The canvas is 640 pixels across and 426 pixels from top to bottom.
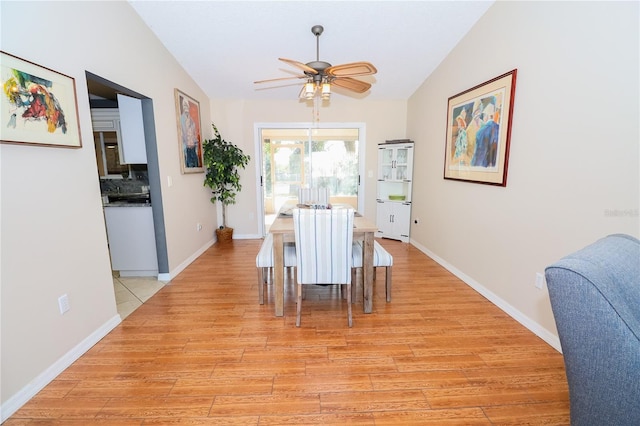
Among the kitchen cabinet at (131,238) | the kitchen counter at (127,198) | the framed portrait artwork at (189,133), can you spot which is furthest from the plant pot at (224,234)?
the kitchen cabinet at (131,238)

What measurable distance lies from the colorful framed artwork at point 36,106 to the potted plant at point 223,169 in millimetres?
2390

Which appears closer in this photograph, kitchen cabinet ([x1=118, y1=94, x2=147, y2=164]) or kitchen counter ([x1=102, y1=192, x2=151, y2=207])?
kitchen cabinet ([x1=118, y1=94, x2=147, y2=164])

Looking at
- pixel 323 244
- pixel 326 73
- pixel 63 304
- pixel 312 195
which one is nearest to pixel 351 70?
pixel 326 73

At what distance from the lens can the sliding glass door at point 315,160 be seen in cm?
511

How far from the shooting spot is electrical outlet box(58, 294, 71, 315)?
1.81 metres

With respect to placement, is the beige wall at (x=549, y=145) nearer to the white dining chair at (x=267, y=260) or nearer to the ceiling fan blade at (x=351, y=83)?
the ceiling fan blade at (x=351, y=83)

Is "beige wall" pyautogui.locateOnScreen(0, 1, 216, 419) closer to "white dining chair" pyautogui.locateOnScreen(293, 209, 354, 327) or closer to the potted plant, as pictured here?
"white dining chair" pyautogui.locateOnScreen(293, 209, 354, 327)

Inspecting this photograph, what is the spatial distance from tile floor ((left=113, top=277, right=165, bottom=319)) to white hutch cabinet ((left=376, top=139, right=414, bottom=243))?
3523 mm

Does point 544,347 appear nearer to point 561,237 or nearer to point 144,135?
point 561,237

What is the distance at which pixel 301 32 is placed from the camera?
9.90 feet

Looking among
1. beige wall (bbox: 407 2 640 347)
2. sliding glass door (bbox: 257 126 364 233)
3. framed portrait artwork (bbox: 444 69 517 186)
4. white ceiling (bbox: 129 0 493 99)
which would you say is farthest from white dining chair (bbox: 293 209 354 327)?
sliding glass door (bbox: 257 126 364 233)

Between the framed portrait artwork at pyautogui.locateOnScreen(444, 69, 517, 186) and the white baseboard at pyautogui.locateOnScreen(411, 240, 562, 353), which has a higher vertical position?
the framed portrait artwork at pyautogui.locateOnScreen(444, 69, 517, 186)

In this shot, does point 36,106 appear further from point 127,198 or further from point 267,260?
point 127,198

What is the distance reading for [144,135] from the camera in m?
2.96
